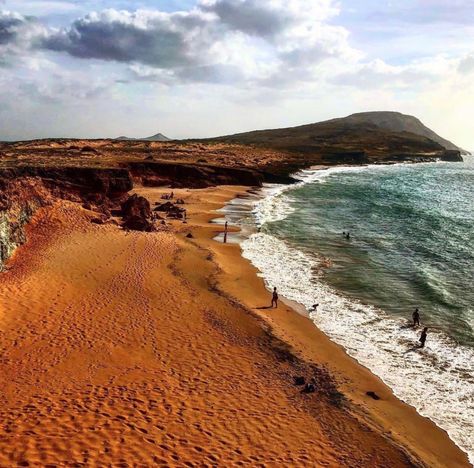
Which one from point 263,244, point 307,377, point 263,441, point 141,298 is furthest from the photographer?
point 263,244

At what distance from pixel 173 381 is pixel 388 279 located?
2164cm

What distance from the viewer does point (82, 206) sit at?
4050 centimetres

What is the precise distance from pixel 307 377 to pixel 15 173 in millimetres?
32760

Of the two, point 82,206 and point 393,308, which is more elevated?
point 82,206

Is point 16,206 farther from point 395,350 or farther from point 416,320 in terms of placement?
point 416,320

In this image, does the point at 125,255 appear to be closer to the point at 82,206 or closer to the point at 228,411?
the point at 82,206

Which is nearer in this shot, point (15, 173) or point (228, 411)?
point (228, 411)

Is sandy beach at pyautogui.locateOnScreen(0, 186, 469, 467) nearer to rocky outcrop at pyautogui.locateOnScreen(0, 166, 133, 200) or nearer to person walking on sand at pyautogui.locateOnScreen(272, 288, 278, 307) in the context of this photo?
person walking on sand at pyautogui.locateOnScreen(272, 288, 278, 307)

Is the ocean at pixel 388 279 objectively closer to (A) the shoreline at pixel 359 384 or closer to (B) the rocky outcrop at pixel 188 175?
(A) the shoreline at pixel 359 384

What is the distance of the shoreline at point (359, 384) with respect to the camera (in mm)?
15523

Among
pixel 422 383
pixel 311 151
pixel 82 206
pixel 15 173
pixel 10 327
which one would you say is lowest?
pixel 422 383

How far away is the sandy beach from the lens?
1395cm

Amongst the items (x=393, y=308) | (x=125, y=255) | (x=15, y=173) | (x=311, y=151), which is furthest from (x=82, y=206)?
(x=311, y=151)

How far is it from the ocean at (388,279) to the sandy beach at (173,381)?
1.74 metres
